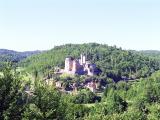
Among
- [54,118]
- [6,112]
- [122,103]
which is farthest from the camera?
[122,103]

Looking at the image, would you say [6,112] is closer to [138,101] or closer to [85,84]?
[138,101]

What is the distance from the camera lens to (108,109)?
4377 inches

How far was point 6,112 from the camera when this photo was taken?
94.5 feet

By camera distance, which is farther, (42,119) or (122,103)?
(122,103)

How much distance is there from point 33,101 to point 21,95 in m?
1.12

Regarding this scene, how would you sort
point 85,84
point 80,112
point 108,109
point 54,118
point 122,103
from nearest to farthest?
point 54,118, point 80,112, point 108,109, point 122,103, point 85,84

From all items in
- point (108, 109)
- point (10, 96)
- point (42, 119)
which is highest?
point (10, 96)

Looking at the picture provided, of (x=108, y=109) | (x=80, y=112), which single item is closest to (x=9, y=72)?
(x=80, y=112)

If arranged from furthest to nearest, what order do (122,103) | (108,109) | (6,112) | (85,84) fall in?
(85,84) → (122,103) → (108,109) → (6,112)

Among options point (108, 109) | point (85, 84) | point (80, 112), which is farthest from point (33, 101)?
point (85, 84)

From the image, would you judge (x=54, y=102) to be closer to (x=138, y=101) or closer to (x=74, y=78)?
(x=138, y=101)

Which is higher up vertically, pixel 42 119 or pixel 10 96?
pixel 10 96

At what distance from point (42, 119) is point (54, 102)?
1700mm

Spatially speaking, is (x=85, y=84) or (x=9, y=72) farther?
(x=85, y=84)
